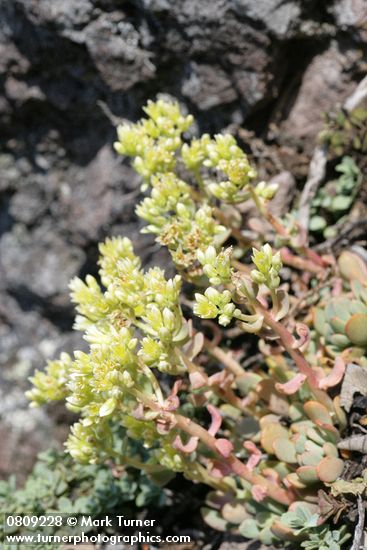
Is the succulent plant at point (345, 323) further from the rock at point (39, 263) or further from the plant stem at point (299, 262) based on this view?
the rock at point (39, 263)

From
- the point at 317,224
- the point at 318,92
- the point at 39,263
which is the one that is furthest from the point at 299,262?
the point at 39,263

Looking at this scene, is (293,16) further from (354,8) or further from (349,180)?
(349,180)

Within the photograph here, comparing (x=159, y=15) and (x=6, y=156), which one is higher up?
(x=159, y=15)

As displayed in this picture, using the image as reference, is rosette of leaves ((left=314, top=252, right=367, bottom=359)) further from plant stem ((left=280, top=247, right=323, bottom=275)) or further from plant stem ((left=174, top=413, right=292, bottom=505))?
plant stem ((left=174, top=413, right=292, bottom=505))

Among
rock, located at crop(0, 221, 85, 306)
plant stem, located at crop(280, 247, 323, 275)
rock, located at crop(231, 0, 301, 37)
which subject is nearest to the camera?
plant stem, located at crop(280, 247, 323, 275)

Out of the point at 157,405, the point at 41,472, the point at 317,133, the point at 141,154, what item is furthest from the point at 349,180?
the point at 41,472

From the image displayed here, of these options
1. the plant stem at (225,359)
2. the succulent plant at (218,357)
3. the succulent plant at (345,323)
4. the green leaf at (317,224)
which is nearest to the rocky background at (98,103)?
the green leaf at (317,224)

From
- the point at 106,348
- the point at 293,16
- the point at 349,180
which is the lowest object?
the point at 106,348

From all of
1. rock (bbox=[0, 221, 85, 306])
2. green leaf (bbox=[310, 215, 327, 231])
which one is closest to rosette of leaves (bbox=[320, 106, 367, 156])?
green leaf (bbox=[310, 215, 327, 231])

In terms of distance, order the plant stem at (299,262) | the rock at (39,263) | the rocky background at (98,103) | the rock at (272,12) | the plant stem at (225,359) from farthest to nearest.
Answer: the rock at (39,263), the rocky background at (98,103), the rock at (272,12), the plant stem at (299,262), the plant stem at (225,359)
